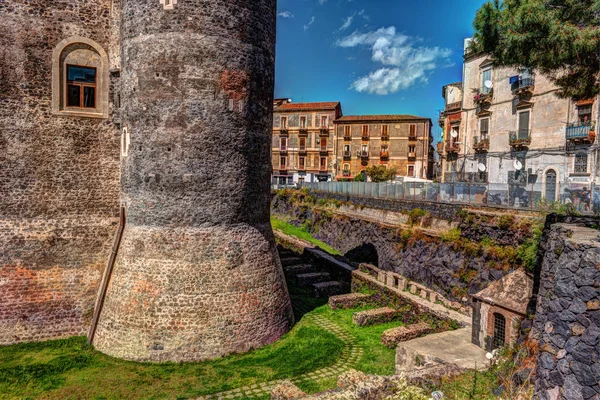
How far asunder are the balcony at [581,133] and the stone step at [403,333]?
16.5 meters

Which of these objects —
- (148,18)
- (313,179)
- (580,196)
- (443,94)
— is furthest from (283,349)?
(313,179)

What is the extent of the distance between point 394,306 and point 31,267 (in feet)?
37.6

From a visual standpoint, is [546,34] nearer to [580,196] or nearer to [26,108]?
[580,196]

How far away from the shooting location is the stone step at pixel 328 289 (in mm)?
16031

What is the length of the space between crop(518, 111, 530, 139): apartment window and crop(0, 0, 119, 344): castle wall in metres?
24.5

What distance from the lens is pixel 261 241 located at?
467 inches

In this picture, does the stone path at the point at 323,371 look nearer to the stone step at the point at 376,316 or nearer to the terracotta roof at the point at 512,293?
the stone step at the point at 376,316

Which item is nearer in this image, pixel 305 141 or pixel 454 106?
pixel 454 106

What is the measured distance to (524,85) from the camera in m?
26.2

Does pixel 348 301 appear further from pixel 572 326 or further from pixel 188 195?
pixel 572 326

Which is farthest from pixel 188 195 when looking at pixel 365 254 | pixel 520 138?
pixel 520 138

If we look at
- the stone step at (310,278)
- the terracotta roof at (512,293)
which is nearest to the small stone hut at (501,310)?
the terracotta roof at (512,293)

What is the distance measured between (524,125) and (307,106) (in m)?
31.3

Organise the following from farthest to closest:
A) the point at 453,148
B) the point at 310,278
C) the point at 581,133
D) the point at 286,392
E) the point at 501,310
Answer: the point at 453,148
the point at 581,133
the point at 310,278
the point at 501,310
the point at 286,392
